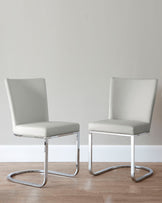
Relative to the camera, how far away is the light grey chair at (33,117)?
8.95 feet

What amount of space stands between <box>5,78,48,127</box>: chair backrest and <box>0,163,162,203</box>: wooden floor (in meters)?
0.49

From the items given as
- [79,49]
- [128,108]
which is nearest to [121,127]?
[128,108]

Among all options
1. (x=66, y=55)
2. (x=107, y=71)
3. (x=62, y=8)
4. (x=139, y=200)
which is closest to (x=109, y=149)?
(x=107, y=71)

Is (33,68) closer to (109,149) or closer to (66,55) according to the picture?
(66,55)

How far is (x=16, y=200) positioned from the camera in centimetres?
236

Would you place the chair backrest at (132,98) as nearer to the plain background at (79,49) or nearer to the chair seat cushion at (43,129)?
the plain background at (79,49)

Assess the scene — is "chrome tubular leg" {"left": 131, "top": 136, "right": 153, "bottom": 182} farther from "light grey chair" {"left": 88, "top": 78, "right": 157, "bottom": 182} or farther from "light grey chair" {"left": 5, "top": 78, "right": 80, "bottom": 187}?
"light grey chair" {"left": 5, "top": 78, "right": 80, "bottom": 187}

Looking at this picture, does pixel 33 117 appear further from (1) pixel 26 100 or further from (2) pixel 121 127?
(2) pixel 121 127

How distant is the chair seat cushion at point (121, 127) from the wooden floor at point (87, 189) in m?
0.39

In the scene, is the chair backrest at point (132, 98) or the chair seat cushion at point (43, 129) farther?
the chair backrest at point (132, 98)

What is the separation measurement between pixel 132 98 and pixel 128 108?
0.10m

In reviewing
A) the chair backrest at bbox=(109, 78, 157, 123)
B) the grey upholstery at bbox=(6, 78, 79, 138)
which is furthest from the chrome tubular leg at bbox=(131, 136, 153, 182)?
the grey upholstery at bbox=(6, 78, 79, 138)

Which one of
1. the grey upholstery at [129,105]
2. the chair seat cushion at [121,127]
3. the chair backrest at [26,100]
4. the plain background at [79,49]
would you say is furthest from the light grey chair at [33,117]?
the plain background at [79,49]

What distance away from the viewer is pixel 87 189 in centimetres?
262
